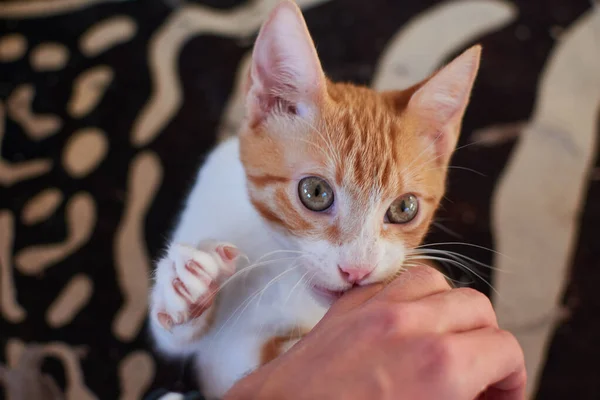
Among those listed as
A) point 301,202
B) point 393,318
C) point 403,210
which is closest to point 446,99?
point 403,210

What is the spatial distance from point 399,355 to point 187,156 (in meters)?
1.12

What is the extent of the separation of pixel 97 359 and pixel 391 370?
1.07m

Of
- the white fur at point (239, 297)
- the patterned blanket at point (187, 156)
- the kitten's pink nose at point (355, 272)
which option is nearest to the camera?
the kitten's pink nose at point (355, 272)

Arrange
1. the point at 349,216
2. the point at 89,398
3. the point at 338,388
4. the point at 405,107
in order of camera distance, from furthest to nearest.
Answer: the point at 89,398
the point at 405,107
the point at 349,216
the point at 338,388

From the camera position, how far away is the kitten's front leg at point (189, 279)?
774mm

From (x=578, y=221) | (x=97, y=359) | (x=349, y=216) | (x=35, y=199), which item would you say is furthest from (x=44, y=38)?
(x=578, y=221)

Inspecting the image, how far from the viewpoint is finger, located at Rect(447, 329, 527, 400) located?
60 cm

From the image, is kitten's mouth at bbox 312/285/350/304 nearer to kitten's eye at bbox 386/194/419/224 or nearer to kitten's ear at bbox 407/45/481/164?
kitten's eye at bbox 386/194/419/224

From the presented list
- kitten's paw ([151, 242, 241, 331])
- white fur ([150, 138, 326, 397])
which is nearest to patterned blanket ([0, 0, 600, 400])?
white fur ([150, 138, 326, 397])

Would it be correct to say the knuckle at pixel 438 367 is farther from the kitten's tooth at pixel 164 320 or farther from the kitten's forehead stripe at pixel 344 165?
the kitten's tooth at pixel 164 320

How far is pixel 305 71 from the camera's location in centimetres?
84

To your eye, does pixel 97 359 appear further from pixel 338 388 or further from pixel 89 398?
pixel 338 388

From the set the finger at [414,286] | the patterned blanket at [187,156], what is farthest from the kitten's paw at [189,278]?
the patterned blanket at [187,156]

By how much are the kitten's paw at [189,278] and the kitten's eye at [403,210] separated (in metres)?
0.26
